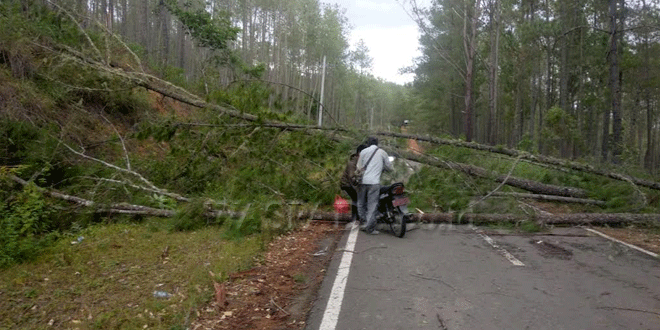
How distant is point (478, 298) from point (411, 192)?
5110 millimetres

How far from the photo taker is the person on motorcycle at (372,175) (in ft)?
27.5

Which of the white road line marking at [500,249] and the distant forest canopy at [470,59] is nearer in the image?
the white road line marking at [500,249]

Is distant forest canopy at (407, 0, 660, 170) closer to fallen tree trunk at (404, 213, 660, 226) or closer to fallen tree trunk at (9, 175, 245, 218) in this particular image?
fallen tree trunk at (404, 213, 660, 226)

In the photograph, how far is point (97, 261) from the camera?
621 cm

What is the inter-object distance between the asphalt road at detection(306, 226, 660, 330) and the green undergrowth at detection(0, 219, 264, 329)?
1.41 meters

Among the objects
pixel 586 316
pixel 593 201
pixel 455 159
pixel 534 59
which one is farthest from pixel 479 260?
pixel 534 59

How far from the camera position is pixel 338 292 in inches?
209

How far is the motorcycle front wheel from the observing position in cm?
812

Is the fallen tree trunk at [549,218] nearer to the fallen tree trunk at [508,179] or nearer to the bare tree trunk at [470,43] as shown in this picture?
the fallen tree trunk at [508,179]

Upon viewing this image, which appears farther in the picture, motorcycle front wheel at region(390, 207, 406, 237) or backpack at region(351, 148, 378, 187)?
backpack at region(351, 148, 378, 187)

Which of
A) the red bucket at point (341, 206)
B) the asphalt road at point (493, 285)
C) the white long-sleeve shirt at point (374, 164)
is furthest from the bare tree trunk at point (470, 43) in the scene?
the asphalt road at point (493, 285)

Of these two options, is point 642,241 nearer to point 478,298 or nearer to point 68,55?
point 478,298

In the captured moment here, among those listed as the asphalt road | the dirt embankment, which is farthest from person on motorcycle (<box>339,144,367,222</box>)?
the dirt embankment

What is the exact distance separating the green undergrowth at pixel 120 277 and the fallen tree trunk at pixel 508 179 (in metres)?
4.36
